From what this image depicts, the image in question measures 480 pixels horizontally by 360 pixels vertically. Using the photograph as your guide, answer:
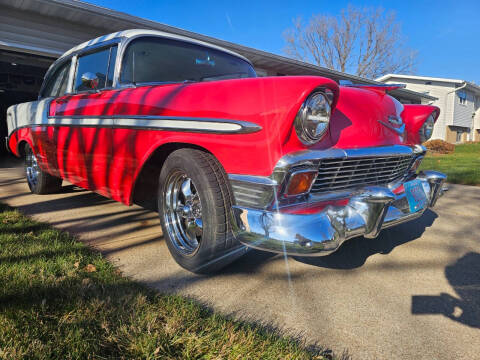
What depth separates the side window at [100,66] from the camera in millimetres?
2736

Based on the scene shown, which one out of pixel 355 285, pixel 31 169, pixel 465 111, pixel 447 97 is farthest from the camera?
pixel 465 111

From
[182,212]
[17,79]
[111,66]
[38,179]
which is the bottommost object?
[38,179]

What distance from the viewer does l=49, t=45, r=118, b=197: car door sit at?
102 inches

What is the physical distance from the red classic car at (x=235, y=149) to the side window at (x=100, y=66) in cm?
2

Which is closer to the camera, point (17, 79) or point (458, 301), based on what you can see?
point (458, 301)

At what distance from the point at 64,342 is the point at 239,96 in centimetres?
132

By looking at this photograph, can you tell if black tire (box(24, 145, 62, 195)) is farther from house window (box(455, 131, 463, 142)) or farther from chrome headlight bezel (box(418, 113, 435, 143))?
house window (box(455, 131, 463, 142))

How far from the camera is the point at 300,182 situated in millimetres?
1725

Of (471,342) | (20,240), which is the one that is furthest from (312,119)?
(20,240)

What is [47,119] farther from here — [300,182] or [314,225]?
[314,225]

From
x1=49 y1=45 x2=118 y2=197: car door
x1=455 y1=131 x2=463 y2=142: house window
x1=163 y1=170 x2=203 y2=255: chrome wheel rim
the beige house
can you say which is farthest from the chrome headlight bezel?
x1=455 y1=131 x2=463 y2=142: house window

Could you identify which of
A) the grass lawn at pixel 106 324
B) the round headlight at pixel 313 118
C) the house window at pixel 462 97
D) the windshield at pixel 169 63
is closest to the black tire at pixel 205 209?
the grass lawn at pixel 106 324

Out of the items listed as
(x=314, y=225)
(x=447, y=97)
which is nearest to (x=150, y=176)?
(x=314, y=225)

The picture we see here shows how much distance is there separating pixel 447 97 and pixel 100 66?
2668 centimetres
